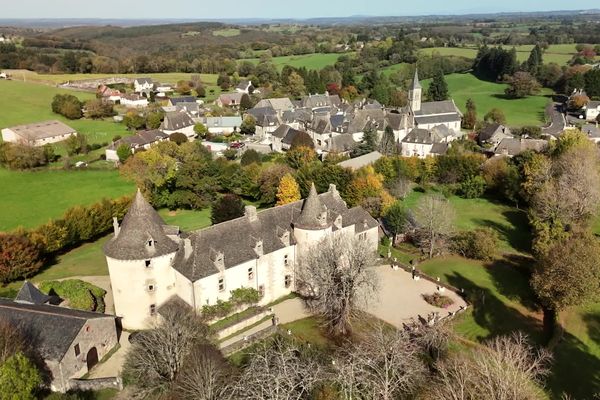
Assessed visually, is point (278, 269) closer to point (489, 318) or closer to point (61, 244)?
point (489, 318)

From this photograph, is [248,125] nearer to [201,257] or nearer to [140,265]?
[201,257]

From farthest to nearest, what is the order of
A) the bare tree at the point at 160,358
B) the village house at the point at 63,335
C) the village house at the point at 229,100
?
the village house at the point at 229,100 → the village house at the point at 63,335 → the bare tree at the point at 160,358

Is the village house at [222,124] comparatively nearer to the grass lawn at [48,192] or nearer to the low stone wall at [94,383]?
the grass lawn at [48,192]

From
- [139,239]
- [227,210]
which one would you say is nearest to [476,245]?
[227,210]

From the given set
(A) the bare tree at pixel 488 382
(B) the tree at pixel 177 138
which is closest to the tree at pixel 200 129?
(B) the tree at pixel 177 138

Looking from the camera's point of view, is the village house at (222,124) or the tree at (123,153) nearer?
the tree at (123,153)

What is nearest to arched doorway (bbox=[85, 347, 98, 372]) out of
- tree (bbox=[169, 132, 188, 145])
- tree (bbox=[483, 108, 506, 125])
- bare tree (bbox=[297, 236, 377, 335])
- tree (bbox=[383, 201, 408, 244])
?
bare tree (bbox=[297, 236, 377, 335])
